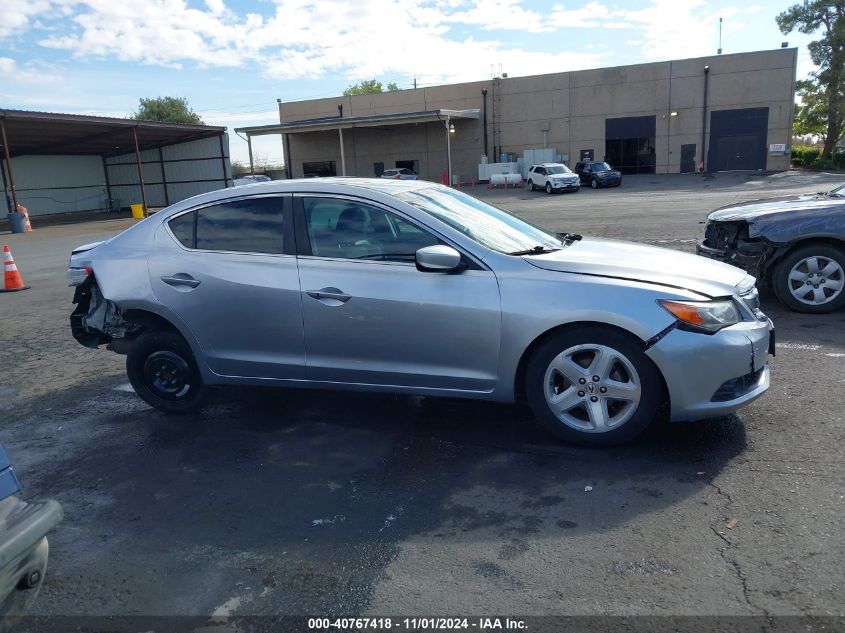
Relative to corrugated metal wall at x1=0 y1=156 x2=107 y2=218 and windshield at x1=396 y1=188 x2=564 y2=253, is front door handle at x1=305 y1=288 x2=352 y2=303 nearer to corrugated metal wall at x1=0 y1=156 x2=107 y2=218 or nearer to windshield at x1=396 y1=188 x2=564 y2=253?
windshield at x1=396 y1=188 x2=564 y2=253

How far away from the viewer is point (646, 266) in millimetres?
4211

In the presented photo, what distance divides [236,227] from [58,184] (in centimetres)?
4560

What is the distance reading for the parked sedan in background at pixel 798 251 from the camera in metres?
6.96

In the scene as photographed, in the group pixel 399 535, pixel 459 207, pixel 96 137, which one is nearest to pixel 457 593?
pixel 399 535

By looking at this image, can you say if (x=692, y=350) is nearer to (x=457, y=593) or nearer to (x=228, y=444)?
(x=457, y=593)

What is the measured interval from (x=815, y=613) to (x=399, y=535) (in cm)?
178

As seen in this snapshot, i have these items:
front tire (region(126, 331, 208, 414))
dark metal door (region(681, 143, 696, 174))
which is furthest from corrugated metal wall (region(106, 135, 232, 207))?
front tire (region(126, 331, 208, 414))

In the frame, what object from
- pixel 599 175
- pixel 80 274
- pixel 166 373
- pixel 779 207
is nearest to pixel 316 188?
pixel 166 373

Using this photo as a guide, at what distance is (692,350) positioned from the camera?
379 cm

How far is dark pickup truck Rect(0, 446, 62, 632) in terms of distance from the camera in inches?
84.3

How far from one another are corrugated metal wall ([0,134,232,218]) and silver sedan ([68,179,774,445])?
38.2 metres

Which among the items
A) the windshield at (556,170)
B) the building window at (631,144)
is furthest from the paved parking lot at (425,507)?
the building window at (631,144)

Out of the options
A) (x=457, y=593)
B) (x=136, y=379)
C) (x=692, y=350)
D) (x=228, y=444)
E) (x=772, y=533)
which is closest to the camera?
(x=457, y=593)

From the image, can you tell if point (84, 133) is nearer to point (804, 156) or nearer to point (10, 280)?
point (10, 280)
